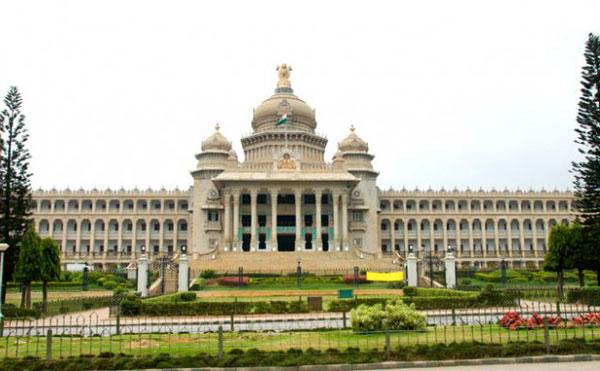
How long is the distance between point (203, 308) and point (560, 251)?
19.2 meters

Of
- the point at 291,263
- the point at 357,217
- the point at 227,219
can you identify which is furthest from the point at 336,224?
the point at 227,219

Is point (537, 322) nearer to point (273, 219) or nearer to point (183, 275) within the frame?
point (183, 275)

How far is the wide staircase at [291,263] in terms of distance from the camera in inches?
1571

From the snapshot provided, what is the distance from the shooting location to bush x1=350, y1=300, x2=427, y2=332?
14.5 metres

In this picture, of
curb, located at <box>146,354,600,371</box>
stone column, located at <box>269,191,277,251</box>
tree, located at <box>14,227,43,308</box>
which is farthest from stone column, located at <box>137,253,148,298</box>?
stone column, located at <box>269,191,277,251</box>

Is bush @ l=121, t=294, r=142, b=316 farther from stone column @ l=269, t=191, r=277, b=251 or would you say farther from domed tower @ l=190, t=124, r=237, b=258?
domed tower @ l=190, t=124, r=237, b=258

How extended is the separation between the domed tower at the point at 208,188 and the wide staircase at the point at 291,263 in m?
11.1

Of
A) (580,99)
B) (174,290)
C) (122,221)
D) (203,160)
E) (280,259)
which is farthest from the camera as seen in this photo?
(122,221)

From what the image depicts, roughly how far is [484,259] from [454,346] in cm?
5541

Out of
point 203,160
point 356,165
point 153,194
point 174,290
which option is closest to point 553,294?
point 174,290

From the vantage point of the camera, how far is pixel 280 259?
45.0 metres

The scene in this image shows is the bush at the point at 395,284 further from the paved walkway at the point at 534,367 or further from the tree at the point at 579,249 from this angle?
the paved walkway at the point at 534,367

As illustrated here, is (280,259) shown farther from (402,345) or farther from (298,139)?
(402,345)

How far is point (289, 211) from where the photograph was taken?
2133 inches
